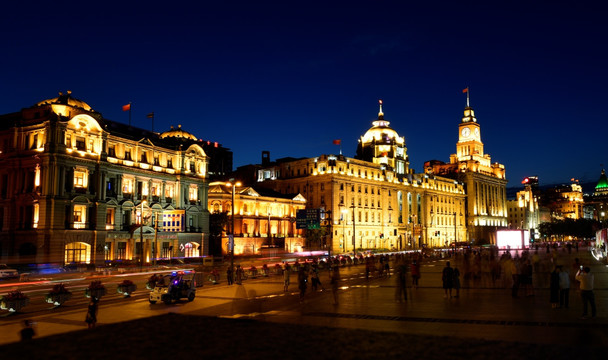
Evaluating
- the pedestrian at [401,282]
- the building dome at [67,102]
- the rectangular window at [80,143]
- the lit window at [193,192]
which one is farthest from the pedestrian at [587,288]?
the lit window at [193,192]

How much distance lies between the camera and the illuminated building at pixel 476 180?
169 metres

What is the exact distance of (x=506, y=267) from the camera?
30.7m

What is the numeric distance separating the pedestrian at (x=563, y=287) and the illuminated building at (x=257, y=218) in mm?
59565

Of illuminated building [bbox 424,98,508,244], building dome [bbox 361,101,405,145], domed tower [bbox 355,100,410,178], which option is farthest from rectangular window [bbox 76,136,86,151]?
illuminated building [bbox 424,98,508,244]

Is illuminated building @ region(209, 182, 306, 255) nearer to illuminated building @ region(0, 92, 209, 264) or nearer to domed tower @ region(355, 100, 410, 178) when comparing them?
illuminated building @ region(0, 92, 209, 264)

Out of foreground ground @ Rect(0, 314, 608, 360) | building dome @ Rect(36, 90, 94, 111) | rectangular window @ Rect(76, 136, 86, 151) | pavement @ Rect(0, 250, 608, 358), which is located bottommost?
pavement @ Rect(0, 250, 608, 358)

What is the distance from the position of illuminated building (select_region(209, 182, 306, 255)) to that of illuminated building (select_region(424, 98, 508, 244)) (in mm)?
88410

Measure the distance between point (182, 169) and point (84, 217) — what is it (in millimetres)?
17906

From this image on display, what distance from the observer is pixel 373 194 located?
11844cm

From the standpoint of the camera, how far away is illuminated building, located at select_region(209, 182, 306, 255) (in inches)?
3371

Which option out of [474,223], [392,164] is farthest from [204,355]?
[474,223]

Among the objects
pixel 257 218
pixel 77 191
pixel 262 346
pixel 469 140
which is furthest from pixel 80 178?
pixel 469 140

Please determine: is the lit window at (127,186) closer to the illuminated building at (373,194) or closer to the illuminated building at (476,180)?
the illuminated building at (373,194)

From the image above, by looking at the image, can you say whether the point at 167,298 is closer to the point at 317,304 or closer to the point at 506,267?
the point at 317,304
